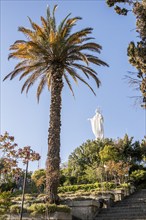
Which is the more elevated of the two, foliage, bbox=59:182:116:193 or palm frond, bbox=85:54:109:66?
palm frond, bbox=85:54:109:66

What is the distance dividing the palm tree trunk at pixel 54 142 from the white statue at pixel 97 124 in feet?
94.5

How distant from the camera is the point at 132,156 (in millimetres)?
34656

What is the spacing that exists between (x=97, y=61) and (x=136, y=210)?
8674 mm

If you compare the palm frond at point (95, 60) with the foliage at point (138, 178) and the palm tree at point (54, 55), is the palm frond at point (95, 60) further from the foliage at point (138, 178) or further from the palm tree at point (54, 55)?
the foliage at point (138, 178)

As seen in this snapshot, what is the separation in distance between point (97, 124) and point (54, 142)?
3143 centimetres

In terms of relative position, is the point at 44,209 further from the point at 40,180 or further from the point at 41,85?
the point at 41,85

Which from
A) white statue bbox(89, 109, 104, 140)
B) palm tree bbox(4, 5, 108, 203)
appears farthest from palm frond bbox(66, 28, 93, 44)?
white statue bbox(89, 109, 104, 140)

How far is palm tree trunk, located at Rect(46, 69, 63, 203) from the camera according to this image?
14.3m

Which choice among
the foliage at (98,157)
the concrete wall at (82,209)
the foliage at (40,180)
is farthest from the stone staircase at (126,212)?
the foliage at (98,157)

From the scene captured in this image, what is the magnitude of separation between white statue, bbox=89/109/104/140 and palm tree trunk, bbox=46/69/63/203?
94.5ft

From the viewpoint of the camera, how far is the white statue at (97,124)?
4538 cm

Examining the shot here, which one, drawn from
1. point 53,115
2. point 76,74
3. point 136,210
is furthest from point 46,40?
point 136,210

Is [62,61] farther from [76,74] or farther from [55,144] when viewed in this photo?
[55,144]

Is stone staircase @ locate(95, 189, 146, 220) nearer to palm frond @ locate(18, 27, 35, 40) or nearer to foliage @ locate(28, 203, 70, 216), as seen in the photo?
foliage @ locate(28, 203, 70, 216)
